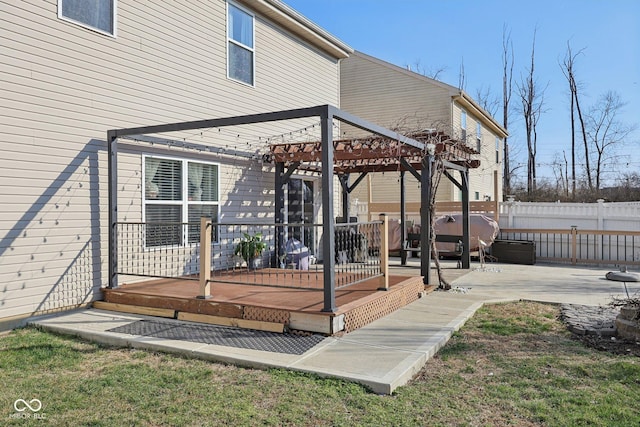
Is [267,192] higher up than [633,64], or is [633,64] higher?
[633,64]

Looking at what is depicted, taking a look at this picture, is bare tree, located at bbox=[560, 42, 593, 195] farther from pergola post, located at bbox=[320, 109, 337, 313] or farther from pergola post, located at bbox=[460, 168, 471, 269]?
pergola post, located at bbox=[320, 109, 337, 313]

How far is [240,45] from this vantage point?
28.2 ft

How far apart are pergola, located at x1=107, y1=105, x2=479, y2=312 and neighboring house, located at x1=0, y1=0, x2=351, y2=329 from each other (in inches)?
13.1

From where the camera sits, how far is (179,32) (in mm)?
7379

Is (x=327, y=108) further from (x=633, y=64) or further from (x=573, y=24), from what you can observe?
(x=633, y=64)

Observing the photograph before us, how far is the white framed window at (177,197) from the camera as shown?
686cm

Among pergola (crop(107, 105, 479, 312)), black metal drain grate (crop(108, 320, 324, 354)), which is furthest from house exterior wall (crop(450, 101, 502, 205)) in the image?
black metal drain grate (crop(108, 320, 324, 354))

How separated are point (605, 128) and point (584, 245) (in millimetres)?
21205

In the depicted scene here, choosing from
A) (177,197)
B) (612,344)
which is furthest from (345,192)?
(612,344)

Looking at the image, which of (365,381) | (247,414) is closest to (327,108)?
(365,381)

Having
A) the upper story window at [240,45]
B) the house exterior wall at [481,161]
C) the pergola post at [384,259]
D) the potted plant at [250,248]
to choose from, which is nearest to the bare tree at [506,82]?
the house exterior wall at [481,161]

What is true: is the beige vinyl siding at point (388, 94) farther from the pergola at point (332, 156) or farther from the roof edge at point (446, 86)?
the pergola at point (332, 156)

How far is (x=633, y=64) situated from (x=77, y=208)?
31.5m

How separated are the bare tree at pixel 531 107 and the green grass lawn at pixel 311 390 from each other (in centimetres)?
2749
